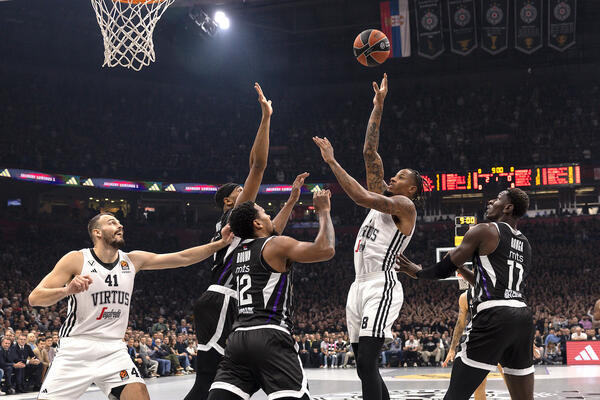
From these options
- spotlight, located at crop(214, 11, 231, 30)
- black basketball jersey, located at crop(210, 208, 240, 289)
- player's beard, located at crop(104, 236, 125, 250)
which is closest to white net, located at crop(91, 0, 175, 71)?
player's beard, located at crop(104, 236, 125, 250)

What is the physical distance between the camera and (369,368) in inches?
197

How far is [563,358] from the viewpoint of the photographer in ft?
61.3

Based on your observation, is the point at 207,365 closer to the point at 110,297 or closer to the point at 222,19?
the point at 110,297

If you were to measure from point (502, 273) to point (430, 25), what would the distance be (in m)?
19.1

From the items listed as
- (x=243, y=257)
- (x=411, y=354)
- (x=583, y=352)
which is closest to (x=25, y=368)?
(x=243, y=257)

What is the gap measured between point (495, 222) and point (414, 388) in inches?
279

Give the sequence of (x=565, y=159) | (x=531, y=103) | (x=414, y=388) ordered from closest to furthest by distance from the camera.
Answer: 1. (x=414, y=388)
2. (x=565, y=159)
3. (x=531, y=103)

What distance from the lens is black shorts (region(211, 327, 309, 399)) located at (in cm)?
389

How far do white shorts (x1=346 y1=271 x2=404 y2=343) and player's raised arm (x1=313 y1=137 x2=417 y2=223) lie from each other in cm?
57

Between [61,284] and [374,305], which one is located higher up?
[61,284]

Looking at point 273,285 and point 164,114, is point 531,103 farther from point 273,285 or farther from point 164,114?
point 273,285

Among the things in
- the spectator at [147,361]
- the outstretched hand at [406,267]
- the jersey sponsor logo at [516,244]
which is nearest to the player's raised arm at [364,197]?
the outstretched hand at [406,267]

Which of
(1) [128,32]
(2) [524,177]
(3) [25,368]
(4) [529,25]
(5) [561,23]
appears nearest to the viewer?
(1) [128,32]

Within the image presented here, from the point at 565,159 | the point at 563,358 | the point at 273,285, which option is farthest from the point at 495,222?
the point at 565,159
